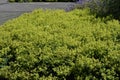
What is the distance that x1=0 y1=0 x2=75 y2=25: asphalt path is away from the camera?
1189cm

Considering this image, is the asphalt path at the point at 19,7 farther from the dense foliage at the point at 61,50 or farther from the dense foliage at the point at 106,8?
the dense foliage at the point at 61,50

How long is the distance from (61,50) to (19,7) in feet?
28.6

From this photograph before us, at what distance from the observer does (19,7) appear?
13.3 m

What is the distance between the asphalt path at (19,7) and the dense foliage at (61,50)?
213 inches

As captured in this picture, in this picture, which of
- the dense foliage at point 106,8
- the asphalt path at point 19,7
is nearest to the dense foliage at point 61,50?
the dense foliage at point 106,8

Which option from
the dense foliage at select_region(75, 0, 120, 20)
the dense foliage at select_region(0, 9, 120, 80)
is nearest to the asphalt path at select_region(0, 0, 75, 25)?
the dense foliage at select_region(75, 0, 120, 20)

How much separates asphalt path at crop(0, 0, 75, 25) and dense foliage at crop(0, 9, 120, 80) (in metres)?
5.40

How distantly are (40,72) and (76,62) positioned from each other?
0.44 metres

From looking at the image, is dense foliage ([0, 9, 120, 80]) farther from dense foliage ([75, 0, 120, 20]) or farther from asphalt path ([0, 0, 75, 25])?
asphalt path ([0, 0, 75, 25])

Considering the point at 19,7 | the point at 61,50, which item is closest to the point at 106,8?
the point at 61,50

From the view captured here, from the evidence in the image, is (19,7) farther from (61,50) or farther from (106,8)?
(61,50)

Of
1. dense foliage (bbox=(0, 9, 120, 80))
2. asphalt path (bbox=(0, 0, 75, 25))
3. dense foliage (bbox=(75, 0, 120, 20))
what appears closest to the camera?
dense foliage (bbox=(0, 9, 120, 80))

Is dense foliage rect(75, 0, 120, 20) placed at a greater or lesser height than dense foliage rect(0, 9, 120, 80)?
greater

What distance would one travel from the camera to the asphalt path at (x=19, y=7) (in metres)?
11.9
